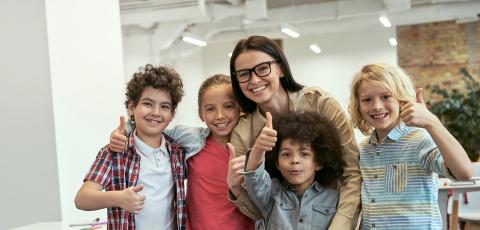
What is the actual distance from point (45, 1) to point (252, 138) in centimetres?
176

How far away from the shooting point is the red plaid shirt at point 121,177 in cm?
172

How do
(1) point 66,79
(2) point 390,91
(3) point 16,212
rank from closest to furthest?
1. (2) point 390,91
2. (3) point 16,212
3. (1) point 66,79

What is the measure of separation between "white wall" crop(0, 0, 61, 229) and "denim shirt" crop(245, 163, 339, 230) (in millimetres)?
1612

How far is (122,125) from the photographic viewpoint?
70.7 inches

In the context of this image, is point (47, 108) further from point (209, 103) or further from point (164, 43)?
point (164, 43)

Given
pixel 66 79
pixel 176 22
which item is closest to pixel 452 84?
pixel 176 22

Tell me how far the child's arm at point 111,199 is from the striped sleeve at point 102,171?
4cm

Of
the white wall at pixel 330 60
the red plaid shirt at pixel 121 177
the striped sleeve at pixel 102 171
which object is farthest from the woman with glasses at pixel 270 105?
the white wall at pixel 330 60

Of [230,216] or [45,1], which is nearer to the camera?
[230,216]

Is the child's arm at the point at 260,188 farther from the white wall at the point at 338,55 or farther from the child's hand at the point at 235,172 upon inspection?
the white wall at the point at 338,55

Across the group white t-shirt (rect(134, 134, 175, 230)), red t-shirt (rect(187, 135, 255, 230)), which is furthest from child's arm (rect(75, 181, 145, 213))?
red t-shirt (rect(187, 135, 255, 230))

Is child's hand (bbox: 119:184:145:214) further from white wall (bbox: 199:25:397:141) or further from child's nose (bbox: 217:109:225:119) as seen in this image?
white wall (bbox: 199:25:397:141)

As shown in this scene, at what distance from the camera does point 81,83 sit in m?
3.34

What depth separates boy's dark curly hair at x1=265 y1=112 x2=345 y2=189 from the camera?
175cm
